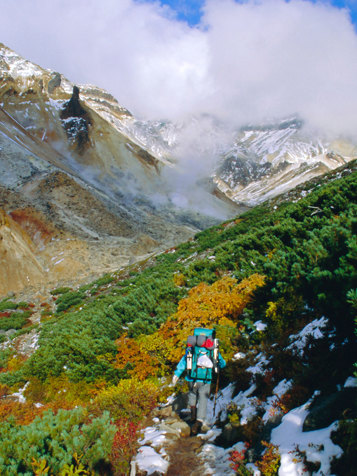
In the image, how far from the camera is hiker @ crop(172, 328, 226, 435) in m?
4.62

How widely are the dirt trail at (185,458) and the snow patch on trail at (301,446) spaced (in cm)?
100

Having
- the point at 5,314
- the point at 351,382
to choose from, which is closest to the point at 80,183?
the point at 5,314

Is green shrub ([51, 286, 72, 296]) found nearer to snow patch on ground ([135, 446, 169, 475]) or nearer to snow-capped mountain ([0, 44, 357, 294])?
snow-capped mountain ([0, 44, 357, 294])

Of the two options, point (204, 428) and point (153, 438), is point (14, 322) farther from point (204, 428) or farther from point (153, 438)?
point (204, 428)

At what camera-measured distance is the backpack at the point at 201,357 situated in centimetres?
470

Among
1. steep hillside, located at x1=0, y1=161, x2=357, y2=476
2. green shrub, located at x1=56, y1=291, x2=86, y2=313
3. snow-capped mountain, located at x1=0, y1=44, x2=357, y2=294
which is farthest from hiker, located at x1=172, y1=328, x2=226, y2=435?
snow-capped mountain, located at x1=0, y1=44, x2=357, y2=294

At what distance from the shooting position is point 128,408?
5.13 metres

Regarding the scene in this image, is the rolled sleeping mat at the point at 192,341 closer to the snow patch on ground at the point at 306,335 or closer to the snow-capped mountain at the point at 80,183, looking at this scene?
the snow patch on ground at the point at 306,335

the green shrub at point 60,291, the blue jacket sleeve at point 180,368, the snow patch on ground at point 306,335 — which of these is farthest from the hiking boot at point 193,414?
the green shrub at point 60,291

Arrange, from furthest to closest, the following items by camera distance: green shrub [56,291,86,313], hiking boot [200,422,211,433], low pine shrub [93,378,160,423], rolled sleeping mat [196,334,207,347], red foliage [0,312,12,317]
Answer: green shrub [56,291,86,313]
red foliage [0,312,12,317]
low pine shrub [93,378,160,423]
rolled sleeping mat [196,334,207,347]
hiking boot [200,422,211,433]

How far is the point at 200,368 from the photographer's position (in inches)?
187

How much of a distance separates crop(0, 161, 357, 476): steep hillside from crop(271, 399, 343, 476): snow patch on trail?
11mm

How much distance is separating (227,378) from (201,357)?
42.0 inches

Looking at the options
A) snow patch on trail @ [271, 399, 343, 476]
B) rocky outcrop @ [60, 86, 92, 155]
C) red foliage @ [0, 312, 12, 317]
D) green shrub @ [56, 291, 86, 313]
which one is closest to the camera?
snow patch on trail @ [271, 399, 343, 476]
